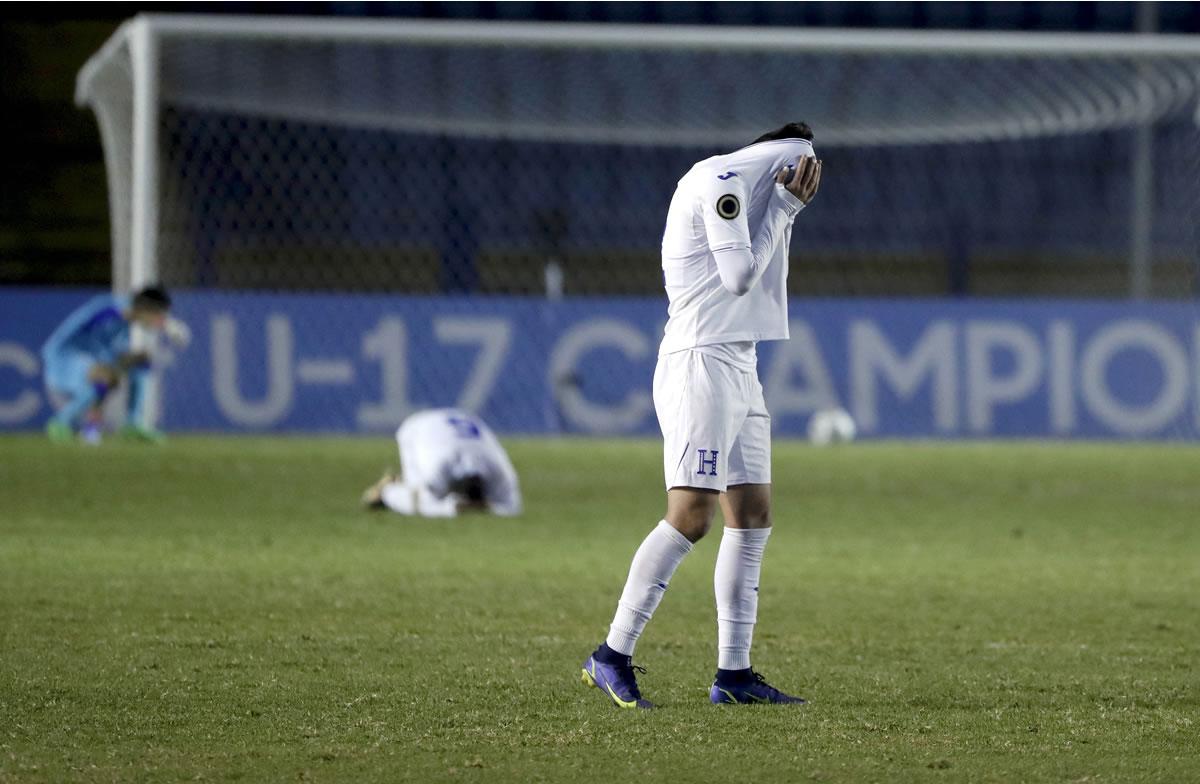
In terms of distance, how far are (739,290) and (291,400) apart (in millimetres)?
12474

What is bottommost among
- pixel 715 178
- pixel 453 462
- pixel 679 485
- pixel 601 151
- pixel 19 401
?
pixel 453 462

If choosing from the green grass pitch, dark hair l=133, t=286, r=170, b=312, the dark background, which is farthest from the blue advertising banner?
the dark background

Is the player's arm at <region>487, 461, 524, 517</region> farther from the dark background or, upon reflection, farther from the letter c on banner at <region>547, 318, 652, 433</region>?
the dark background

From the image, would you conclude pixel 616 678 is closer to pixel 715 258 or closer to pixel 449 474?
pixel 715 258

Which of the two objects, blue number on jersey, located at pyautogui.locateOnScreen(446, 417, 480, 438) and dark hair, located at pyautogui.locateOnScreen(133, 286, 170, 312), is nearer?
blue number on jersey, located at pyautogui.locateOnScreen(446, 417, 480, 438)

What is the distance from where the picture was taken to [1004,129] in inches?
770

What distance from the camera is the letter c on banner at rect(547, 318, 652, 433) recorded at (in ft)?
56.3

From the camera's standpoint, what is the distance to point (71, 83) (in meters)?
23.2

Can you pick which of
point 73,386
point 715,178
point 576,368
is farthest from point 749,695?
point 576,368

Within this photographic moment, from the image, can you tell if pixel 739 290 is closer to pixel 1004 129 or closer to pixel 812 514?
pixel 812 514

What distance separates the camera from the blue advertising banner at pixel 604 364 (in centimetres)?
1661

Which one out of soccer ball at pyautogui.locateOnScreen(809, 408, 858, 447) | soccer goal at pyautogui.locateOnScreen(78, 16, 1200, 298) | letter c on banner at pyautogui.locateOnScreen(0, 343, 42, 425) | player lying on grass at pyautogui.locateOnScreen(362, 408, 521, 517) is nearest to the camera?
player lying on grass at pyautogui.locateOnScreen(362, 408, 521, 517)

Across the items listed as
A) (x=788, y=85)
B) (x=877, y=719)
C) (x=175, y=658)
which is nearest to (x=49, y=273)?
(x=788, y=85)

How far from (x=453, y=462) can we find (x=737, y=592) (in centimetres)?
546
